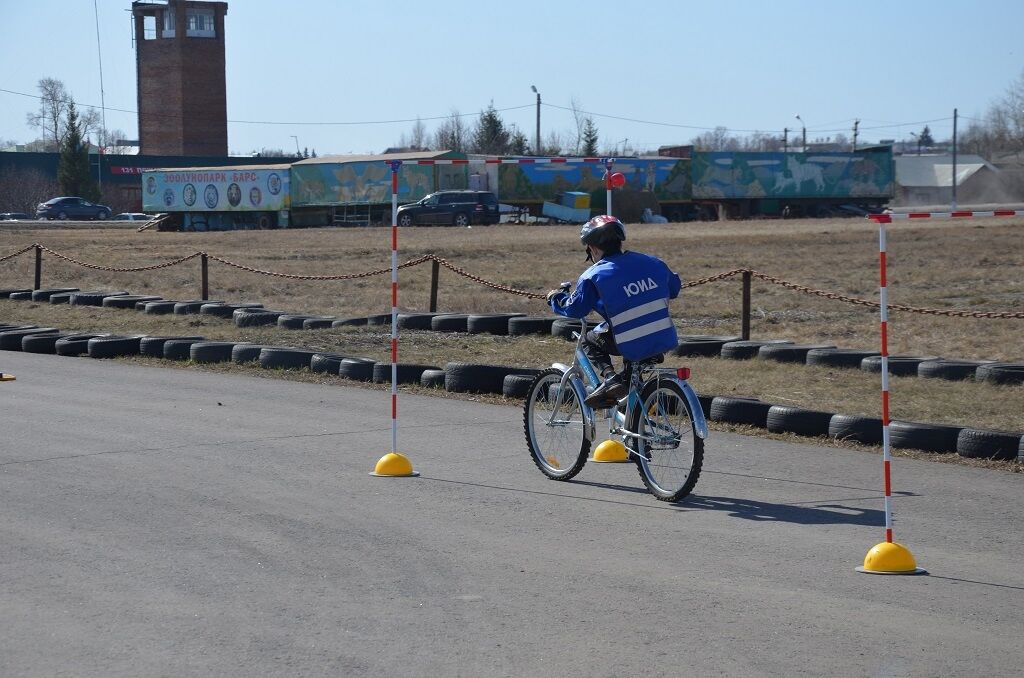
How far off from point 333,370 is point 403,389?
1470 millimetres

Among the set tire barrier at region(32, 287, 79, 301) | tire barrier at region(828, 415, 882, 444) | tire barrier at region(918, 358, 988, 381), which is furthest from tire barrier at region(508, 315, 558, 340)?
tire barrier at region(32, 287, 79, 301)

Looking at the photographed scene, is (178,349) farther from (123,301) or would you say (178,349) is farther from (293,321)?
(123,301)

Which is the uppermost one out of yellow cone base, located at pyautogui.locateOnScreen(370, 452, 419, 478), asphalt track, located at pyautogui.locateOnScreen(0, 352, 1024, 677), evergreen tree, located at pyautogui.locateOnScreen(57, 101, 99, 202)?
evergreen tree, located at pyautogui.locateOnScreen(57, 101, 99, 202)

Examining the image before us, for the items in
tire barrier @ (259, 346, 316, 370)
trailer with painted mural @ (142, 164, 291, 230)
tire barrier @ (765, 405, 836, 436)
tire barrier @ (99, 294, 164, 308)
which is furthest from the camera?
trailer with painted mural @ (142, 164, 291, 230)

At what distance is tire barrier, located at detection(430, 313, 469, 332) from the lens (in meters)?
18.7

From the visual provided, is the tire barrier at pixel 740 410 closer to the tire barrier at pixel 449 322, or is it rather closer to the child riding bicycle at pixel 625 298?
the child riding bicycle at pixel 625 298

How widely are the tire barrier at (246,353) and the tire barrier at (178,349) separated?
0.77 m

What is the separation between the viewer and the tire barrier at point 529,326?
18094mm

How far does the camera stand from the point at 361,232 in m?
56.3

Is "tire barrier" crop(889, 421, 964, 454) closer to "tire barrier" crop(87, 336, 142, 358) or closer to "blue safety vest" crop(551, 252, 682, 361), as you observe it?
"blue safety vest" crop(551, 252, 682, 361)

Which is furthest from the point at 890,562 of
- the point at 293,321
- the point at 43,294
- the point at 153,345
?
the point at 43,294

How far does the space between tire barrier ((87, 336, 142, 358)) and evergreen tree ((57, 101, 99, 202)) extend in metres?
82.5

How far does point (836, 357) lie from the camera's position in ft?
46.9

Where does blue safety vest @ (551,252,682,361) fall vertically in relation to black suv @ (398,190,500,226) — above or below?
below
